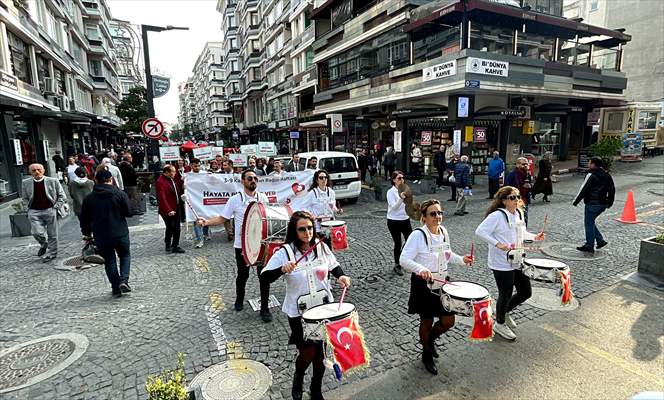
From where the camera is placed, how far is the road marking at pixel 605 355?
12.1 ft

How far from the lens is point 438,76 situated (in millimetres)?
16312

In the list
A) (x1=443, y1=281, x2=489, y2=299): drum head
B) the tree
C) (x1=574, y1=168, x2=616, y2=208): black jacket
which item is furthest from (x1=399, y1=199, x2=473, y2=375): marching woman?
the tree

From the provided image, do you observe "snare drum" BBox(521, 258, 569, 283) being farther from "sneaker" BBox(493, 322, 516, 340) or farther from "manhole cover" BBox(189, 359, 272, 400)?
"manhole cover" BBox(189, 359, 272, 400)

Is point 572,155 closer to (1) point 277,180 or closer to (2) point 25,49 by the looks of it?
(1) point 277,180

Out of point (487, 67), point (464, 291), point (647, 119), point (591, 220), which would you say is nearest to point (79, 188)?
point (464, 291)

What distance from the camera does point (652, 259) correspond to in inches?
239

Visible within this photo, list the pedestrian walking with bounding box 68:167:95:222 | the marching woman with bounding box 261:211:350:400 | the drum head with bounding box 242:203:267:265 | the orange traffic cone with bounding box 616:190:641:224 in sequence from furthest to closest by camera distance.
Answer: the orange traffic cone with bounding box 616:190:641:224
the pedestrian walking with bounding box 68:167:95:222
the drum head with bounding box 242:203:267:265
the marching woman with bounding box 261:211:350:400

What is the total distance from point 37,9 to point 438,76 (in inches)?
945

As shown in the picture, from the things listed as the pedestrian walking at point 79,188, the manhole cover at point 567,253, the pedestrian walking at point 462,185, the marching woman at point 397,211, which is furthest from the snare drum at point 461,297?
the pedestrian walking at point 79,188

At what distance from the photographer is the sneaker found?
4398 mm

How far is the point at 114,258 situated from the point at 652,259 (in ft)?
28.9

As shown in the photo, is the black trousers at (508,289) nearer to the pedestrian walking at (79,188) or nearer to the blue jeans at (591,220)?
the blue jeans at (591,220)

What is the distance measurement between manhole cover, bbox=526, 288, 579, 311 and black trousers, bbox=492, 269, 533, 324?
1.10 metres

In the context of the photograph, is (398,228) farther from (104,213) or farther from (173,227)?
(173,227)
